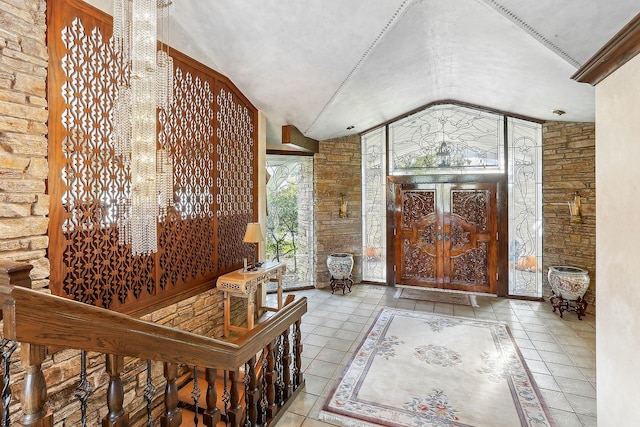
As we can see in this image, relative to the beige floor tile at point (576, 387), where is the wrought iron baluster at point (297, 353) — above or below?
above

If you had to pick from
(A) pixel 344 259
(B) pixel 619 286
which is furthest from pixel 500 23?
(A) pixel 344 259

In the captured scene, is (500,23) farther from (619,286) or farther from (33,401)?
(33,401)

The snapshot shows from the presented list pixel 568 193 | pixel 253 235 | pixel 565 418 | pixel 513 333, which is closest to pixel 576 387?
pixel 565 418

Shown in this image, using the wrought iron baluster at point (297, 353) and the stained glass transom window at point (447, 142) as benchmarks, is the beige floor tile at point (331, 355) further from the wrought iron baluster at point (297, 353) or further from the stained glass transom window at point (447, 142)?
the stained glass transom window at point (447, 142)

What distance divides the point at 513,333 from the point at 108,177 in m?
4.52

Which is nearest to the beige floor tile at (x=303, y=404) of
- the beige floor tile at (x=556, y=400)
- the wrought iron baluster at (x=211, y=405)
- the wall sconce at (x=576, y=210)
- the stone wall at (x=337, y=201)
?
the wrought iron baluster at (x=211, y=405)

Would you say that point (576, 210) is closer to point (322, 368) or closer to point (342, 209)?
point (342, 209)

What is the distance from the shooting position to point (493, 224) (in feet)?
17.5

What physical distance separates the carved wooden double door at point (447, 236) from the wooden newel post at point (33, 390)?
552 centimetres

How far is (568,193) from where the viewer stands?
4.66 meters

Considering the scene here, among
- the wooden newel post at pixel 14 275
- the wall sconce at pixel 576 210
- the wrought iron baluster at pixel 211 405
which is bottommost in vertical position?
the wrought iron baluster at pixel 211 405

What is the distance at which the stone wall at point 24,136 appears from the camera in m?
1.75

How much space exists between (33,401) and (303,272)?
5.16 m

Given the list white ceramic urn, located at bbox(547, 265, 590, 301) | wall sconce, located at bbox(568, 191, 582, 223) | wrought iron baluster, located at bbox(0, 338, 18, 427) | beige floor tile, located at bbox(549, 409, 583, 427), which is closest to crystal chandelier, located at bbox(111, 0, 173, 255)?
wrought iron baluster, located at bbox(0, 338, 18, 427)
